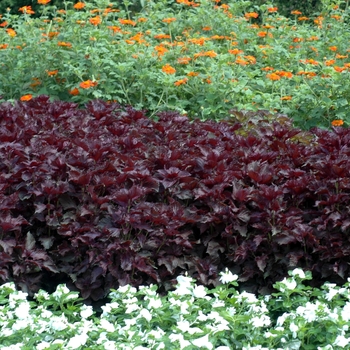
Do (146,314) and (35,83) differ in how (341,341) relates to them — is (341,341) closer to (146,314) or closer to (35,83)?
(146,314)

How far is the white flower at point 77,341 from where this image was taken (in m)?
2.61

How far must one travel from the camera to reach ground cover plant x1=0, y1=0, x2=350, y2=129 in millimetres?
5531

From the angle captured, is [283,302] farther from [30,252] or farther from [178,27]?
[178,27]

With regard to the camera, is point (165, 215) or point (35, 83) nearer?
point (165, 215)

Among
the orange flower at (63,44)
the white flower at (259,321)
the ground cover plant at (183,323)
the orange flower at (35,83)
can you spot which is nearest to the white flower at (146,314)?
the ground cover plant at (183,323)

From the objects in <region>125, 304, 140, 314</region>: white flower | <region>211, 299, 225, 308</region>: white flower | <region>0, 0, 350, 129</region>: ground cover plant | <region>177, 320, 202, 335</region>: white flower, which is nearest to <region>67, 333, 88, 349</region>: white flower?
<region>125, 304, 140, 314</region>: white flower

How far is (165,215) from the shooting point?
135 inches

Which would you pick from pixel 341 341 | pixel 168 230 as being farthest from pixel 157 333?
pixel 168 230

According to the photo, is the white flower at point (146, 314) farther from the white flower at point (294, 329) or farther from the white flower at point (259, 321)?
the white flower at point (294, 329)

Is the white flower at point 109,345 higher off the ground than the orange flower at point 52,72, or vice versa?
the white flower at point 109,345

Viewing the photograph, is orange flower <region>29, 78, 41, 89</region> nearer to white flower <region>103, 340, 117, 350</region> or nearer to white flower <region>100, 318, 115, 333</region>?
white flower <region>100, 318, 115, 333</region>

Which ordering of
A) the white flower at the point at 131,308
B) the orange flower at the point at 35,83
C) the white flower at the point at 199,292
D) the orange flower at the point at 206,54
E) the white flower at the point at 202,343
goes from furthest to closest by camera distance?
the orange flower at the point at 35,83 → the orange flower at the point at 206,54 → the white flower at the point at 199,292 → the white flower at the point at 131,308 → the white flower at the point at 202,343

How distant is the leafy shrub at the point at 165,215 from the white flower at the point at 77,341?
70 cm

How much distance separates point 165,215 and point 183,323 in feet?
2.64
